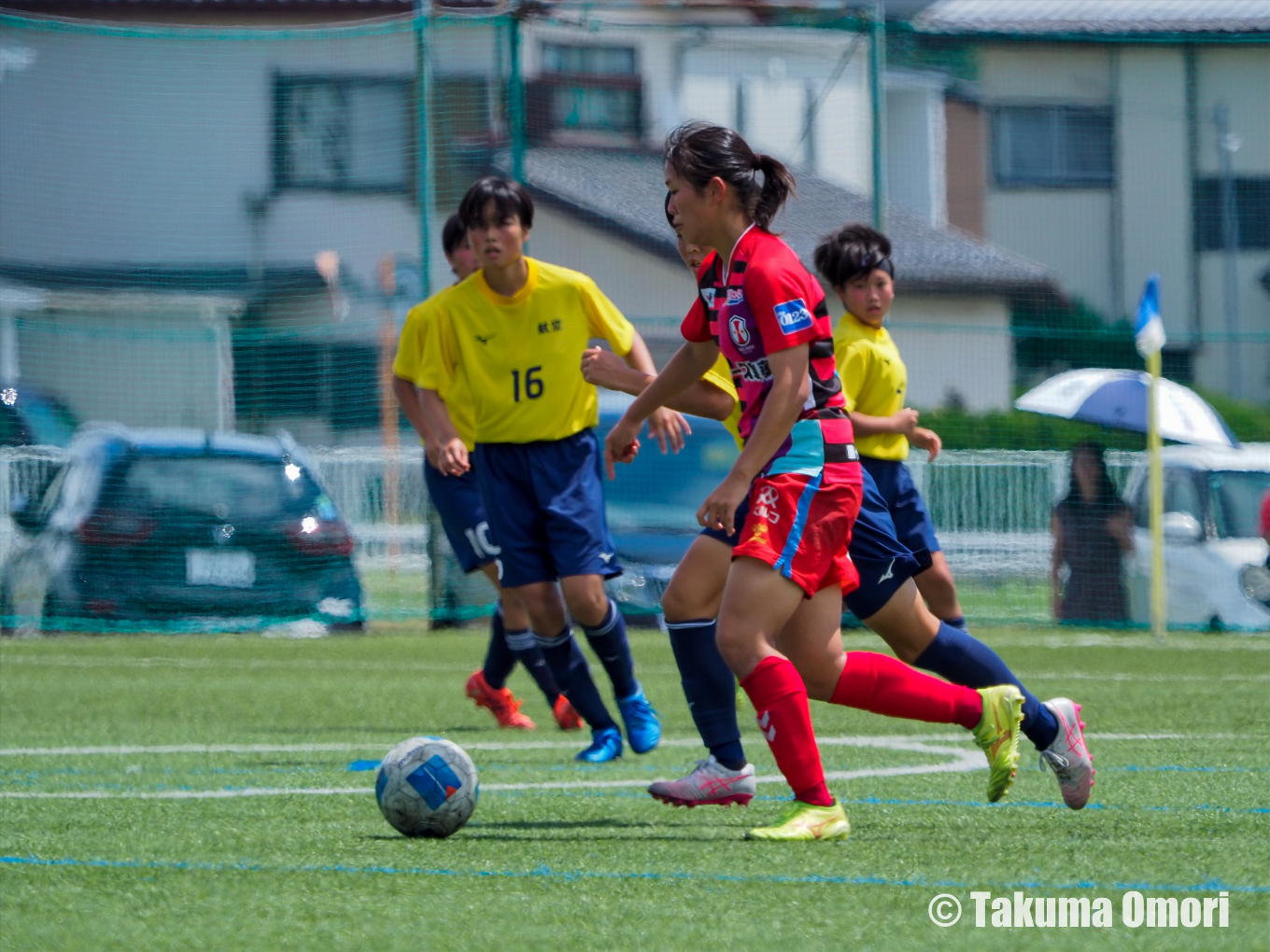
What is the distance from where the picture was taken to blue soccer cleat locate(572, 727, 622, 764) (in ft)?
20.8

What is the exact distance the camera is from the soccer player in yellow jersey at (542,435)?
6480 millimetres

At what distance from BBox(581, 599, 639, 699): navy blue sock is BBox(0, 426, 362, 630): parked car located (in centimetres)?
673

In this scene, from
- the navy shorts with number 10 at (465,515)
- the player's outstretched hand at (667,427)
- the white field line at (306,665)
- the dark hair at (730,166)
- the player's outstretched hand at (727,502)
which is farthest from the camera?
the white field line at (306,665)

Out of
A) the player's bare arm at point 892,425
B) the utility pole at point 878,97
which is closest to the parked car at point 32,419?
the utility pole at point 878,97

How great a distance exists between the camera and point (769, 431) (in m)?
4.27

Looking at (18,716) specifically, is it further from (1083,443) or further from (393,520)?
(1083,443)

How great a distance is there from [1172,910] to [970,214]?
42.9ft

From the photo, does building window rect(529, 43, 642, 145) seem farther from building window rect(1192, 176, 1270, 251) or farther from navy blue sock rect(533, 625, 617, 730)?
navy blue sock rect(533, 625, 617, 730)

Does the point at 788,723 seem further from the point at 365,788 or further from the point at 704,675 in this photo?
the point at 365,788

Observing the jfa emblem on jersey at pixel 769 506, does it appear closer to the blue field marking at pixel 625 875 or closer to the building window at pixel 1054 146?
the blue field marking at pixel 625 875

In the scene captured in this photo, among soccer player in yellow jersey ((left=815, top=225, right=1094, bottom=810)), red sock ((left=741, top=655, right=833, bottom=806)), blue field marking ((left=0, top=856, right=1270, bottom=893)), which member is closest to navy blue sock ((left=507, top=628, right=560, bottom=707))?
soccer player in yellow jersey ((left=815, top=225, right=1094, bottom=810))

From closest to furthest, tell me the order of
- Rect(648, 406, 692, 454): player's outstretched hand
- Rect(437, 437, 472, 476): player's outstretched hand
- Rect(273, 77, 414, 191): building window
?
Rect(648, 406, 692, 454): player's outstretched hand
Rect(437, 437, 472, 476): player's outstretched hand
Rect(273, 77, 414, 191): building window

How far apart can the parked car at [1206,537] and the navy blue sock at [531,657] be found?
670 centimetres

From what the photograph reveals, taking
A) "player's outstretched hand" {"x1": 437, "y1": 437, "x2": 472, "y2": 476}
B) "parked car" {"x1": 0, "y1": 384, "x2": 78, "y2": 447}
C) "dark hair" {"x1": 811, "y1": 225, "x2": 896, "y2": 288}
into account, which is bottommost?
"player's outstretched hand" {"x1": 437, "y1": 437, "x2": 472, "y2": 476}
